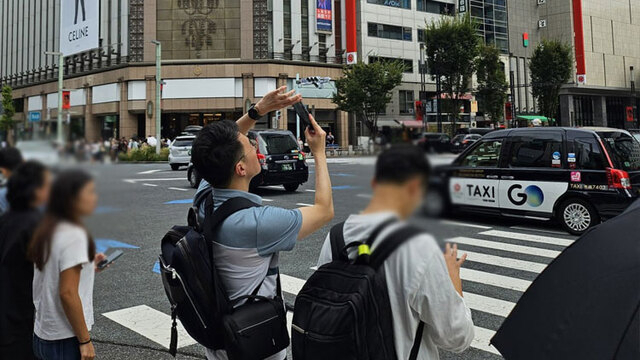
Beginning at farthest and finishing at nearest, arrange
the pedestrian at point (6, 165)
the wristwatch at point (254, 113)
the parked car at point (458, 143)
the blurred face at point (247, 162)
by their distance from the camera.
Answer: the wristwatch at point (254, 113), the blurred face at point (247, 162), the parked car at point (458, 143), the pedestrian at point (6, 165)

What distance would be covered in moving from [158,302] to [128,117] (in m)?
38.7

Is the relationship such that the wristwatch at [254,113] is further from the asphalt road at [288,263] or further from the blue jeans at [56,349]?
the blue jeans at [56,349]

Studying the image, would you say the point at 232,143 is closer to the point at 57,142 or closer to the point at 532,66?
the point at 57,142

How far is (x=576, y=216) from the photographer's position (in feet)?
24.9

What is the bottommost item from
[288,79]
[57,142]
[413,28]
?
[57,142]

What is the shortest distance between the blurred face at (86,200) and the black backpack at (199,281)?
1251mm

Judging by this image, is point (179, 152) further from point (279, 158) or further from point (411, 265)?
point (411, 265)

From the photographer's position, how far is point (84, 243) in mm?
490

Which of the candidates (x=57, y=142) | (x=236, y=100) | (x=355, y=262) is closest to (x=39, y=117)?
(x=57, y=142)

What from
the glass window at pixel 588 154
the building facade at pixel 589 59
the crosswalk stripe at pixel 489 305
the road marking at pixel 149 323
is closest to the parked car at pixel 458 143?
the road marking at pixel 149 323

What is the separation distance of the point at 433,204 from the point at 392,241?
0.41 ft

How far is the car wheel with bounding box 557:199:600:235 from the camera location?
24.1 feet

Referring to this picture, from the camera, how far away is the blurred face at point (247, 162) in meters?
1.77

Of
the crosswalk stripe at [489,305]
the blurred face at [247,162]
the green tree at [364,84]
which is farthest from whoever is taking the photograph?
the green tree at [364,84]
